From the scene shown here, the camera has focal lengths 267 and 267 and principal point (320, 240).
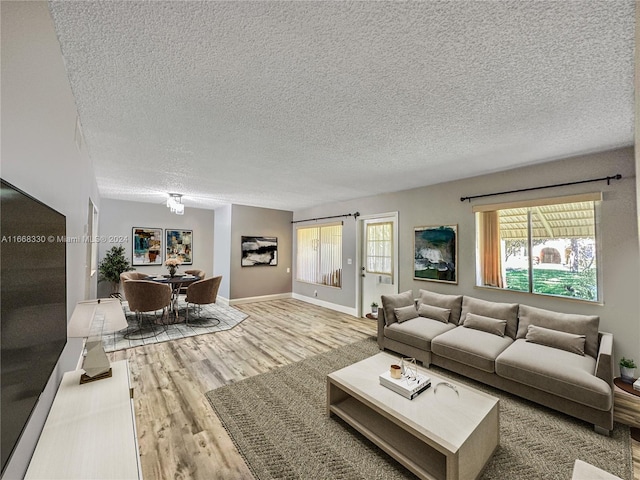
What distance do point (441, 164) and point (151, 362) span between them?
4.32 meters

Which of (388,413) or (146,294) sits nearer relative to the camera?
(388,413)

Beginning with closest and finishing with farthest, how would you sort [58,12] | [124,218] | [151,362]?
[58,12] < [151,362] < [124,218]

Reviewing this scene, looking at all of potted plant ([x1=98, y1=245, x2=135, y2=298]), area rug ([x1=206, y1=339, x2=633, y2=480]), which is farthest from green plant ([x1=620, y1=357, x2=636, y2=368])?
potted plant ([x1=98, y1=245, x2=135, y2=298])

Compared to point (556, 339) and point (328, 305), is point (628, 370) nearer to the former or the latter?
point (556, 339)

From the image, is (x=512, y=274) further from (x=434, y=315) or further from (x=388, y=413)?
(x=388, y=413)

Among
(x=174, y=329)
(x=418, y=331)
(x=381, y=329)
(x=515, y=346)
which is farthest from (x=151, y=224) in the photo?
(x=515, y=346)

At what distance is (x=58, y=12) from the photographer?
122cm

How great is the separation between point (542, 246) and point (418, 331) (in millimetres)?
1813

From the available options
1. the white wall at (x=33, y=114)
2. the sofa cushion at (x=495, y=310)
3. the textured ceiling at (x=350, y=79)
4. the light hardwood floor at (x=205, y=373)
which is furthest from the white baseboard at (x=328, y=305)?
the white wall at (x=33, y=114)

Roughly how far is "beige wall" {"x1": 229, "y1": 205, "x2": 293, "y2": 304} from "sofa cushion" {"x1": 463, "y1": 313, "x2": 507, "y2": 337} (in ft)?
15.9

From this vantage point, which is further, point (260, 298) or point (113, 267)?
point (260, 298)

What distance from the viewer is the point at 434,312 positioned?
12.2 ft

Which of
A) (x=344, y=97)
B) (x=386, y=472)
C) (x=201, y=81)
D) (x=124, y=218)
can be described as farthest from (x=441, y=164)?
(x=124, y=218)

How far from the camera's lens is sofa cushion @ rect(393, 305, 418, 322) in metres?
3.67
